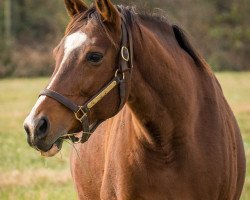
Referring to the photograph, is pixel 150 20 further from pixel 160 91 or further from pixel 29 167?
pixel 29 167

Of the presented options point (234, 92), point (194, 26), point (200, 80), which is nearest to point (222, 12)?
point (194, 26)

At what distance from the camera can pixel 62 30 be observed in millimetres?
41406

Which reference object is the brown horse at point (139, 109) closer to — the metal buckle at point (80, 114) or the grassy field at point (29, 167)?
the metal buckle at point (80, 114)

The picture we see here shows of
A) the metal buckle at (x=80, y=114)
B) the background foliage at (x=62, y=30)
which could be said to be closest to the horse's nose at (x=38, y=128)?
the metal buckle at (x=80, y=114)

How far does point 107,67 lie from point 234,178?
4.49 ft

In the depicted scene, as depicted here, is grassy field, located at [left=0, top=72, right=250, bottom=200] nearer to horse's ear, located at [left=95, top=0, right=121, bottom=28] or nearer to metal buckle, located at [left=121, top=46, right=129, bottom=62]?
metal buckle, located at [left=121, top=46, right=129, bottom=62]

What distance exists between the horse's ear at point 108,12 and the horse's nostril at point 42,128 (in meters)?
0.78

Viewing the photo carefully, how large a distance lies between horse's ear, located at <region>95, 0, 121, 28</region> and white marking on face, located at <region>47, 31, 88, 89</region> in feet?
0.61

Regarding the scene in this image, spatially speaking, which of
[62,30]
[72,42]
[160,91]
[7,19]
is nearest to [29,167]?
[160,91]

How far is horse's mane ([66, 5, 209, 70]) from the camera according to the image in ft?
13.4

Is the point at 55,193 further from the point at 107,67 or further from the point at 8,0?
the point at 8,0

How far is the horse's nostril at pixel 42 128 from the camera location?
3.69 m

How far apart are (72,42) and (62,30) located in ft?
124

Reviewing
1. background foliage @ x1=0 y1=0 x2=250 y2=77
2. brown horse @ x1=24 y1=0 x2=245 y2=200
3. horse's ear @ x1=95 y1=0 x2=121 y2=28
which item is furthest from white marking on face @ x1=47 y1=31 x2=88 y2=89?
background foliage @ x1=0 y1=0 x2=250 y2=77
